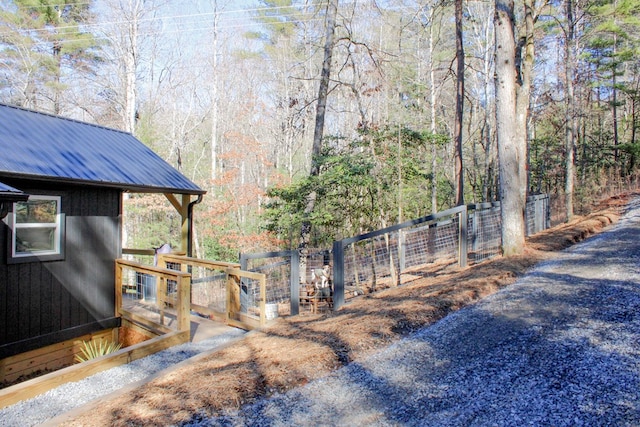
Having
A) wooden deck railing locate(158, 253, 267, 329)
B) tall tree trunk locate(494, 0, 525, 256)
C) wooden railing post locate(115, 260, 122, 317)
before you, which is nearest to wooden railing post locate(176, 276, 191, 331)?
wooden deck railing locate(158, 253, 267, 329)

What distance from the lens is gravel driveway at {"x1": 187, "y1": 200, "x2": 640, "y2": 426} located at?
2109 millimetres

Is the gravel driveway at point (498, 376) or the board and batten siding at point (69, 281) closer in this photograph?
the gravel driveway at point (498, 376)

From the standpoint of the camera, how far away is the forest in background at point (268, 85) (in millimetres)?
15703

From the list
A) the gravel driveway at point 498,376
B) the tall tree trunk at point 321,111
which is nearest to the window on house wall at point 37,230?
the gravel driveway at point 498,376

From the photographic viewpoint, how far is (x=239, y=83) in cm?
2186

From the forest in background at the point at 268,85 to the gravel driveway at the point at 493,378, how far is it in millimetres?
9182

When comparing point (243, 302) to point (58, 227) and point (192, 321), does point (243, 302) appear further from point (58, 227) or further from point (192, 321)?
point (58, 227)

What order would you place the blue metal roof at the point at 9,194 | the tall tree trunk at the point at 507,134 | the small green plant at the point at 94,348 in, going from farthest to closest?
the tall tree trunk at the point at 507,134 → the small green plant at the point at 94,348 → the blue metal roof at the point at 9,194

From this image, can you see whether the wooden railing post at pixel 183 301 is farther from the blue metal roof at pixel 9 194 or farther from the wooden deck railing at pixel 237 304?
the blue metal roof at pixel 9 194

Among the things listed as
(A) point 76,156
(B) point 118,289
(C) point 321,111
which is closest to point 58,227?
(A) point 76,156

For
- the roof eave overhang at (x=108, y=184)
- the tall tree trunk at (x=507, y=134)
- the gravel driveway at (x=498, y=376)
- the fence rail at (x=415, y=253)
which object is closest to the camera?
the gravel driveway at (x=498, y=376)

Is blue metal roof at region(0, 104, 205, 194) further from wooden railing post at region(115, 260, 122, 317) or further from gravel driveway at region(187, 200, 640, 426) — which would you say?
gravel driveway at region(187, 200, 640, 426)

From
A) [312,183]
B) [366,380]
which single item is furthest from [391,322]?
[312,183]

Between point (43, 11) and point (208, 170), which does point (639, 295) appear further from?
point (43, 11)
